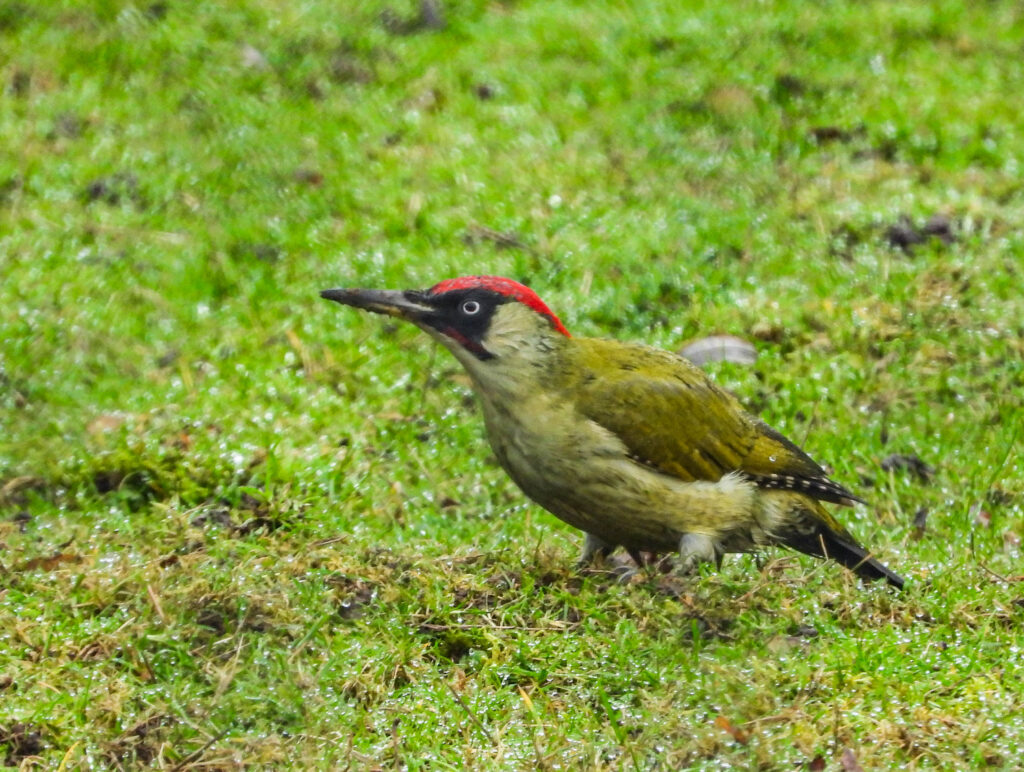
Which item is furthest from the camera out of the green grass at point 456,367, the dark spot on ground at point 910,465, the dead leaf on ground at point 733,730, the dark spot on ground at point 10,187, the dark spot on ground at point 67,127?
the dark spot on ground at point 67,127

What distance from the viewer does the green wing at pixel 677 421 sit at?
14.7 ft

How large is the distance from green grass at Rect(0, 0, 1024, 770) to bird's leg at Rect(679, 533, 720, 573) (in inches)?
4.0

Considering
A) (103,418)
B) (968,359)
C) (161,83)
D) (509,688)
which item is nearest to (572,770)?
(509,688)

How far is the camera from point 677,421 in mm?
4621

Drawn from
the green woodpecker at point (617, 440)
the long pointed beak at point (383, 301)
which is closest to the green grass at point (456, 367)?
the green woodpecker at point (617, 440)

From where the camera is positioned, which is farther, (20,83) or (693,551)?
(20,83)

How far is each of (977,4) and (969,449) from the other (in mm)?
4360

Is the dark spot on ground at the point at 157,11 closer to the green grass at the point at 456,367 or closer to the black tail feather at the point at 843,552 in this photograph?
the green grass at the point at 456,367

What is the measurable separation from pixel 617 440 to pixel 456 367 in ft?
6.37

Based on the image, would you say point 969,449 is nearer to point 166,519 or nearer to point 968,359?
point 968,359

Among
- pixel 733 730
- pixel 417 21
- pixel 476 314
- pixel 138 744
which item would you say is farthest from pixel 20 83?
pixel 733 730

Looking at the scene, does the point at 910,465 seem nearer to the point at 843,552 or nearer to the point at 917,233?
the point at 843,552

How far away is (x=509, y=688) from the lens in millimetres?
3916

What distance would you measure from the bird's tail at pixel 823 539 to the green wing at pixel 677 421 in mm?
71
